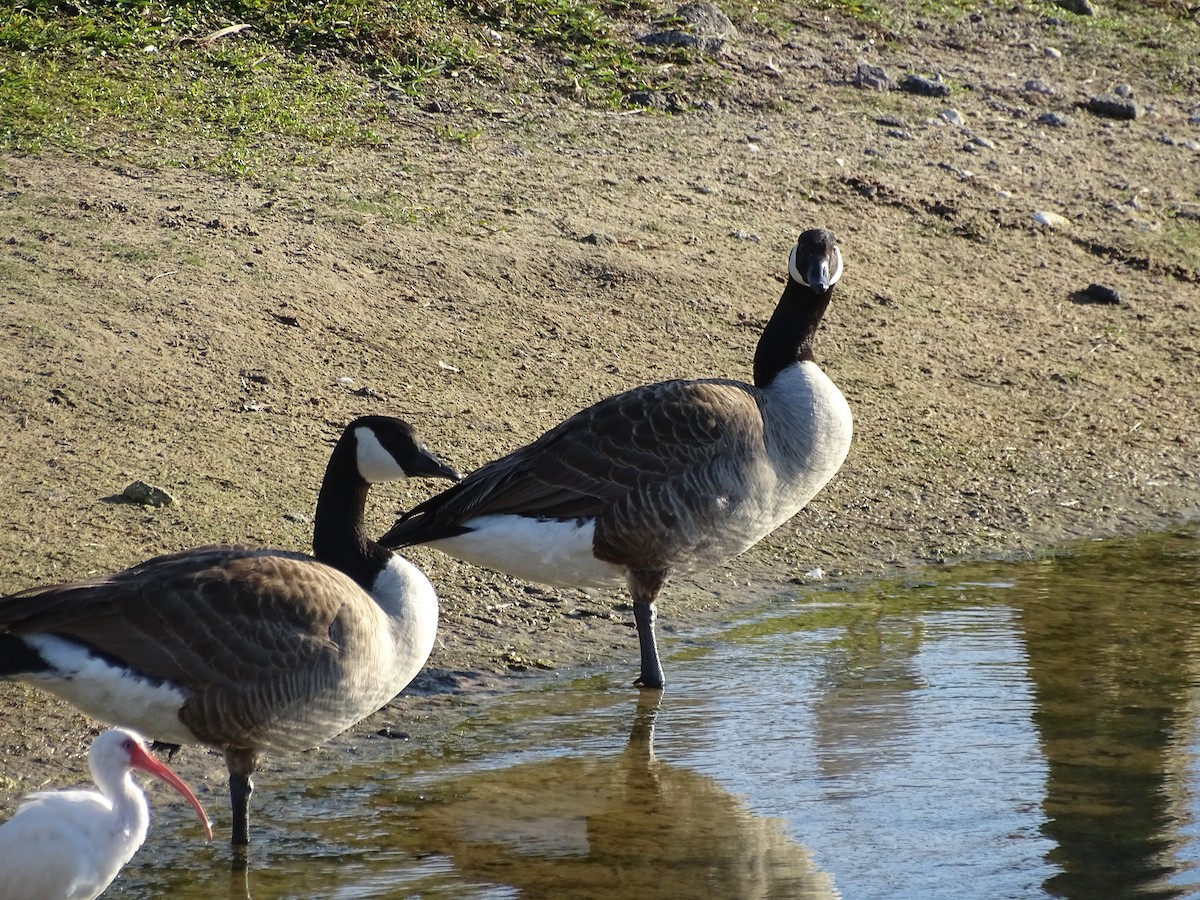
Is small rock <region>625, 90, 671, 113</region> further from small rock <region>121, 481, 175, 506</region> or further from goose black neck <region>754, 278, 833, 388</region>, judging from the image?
small rock <region>121, 481, 175, 506</region>

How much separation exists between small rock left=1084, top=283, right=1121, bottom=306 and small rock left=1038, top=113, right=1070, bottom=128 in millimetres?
2814

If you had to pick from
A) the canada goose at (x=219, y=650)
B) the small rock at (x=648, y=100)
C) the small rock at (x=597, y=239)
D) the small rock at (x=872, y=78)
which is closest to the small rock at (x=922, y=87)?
the small rock at (x=872, y=78)

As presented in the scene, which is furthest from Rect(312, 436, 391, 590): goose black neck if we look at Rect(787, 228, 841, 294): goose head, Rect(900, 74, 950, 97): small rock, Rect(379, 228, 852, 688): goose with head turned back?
Rect(900, 74, 950, 97): small rock

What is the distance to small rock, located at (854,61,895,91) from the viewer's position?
1306cm

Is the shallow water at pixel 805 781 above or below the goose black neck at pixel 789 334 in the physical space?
below

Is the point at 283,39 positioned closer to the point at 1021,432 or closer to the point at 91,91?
the point at 91,91

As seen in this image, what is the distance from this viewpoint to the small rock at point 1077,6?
15758 millimetres

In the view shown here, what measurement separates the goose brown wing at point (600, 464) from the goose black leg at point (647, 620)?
342 mm

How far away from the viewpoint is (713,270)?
1014 cm

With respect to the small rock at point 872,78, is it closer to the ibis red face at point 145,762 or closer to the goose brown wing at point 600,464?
the goose brown wing at point 600,464

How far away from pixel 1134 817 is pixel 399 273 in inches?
212

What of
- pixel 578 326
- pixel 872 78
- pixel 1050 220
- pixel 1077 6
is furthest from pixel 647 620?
pixel 1077 6

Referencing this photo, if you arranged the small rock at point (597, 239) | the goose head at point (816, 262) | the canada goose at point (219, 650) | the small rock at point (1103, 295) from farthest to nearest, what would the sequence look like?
the small rock at point (1103, 295), the small rock at point (597, 239), the goose head at point (816, 262), the canada goose at point (219, 650)

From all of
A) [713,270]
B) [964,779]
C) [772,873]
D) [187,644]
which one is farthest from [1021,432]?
[187,644]
